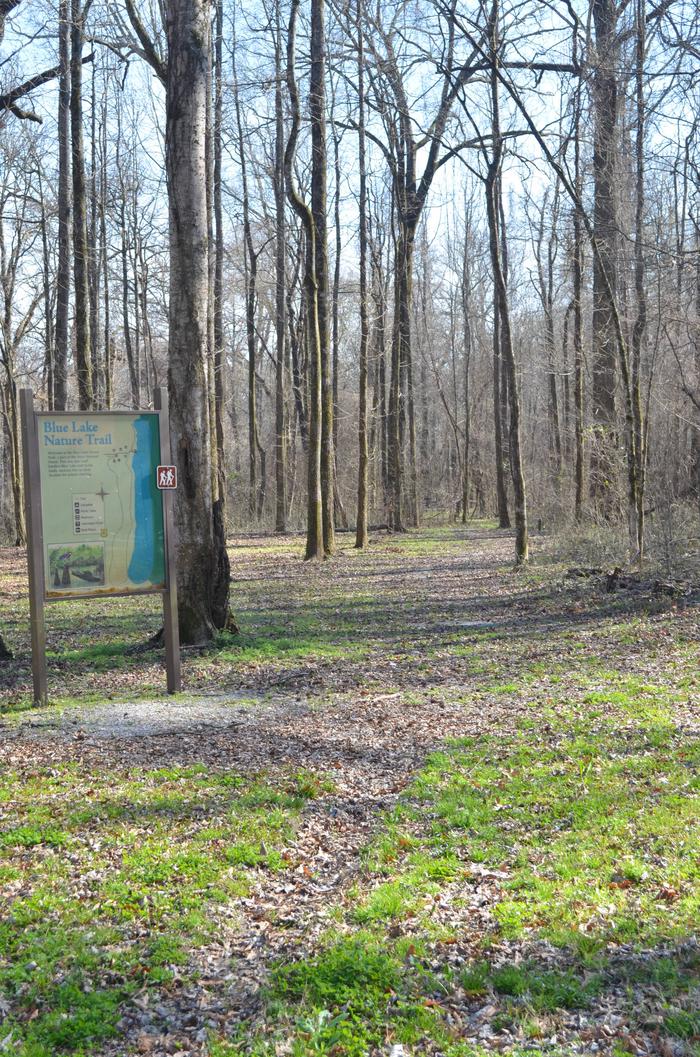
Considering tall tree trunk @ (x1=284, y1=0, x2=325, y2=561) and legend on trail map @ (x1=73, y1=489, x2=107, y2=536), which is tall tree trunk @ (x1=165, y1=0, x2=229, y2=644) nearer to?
legend on trail map @ (x1=73, y1=489, x2=107, y2=536)

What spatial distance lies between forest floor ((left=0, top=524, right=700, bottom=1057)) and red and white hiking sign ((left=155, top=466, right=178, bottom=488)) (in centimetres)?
193

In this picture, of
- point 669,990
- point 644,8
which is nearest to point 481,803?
point 669,990

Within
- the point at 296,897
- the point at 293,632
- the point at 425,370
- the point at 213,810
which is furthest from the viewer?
the point at 425,370

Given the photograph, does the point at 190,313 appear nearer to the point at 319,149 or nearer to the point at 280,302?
the point at 319,149

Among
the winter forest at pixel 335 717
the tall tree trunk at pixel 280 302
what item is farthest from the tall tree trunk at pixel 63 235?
the tall tree trunk at pixel 280 302

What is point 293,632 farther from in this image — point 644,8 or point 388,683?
point 644,8

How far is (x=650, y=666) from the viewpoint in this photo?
9.25 metres

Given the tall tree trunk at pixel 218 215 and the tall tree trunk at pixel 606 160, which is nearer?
the tall tree trunk at pixel 606 160

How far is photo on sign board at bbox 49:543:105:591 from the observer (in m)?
7.68

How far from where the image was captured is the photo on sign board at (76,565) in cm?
768

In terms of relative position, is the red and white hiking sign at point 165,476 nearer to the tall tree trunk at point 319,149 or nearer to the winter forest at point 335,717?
the winter forest at point 335,717

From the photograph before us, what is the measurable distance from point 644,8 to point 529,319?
121ft

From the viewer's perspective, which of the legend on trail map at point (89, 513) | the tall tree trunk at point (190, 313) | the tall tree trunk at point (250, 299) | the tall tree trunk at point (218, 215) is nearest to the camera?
the legend on trail map at point (89, 513)

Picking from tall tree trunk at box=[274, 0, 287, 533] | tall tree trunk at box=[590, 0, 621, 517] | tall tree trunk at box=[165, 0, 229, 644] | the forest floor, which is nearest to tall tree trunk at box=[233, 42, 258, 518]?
tall tree trunk at box=[274, 0, 287, 533]
